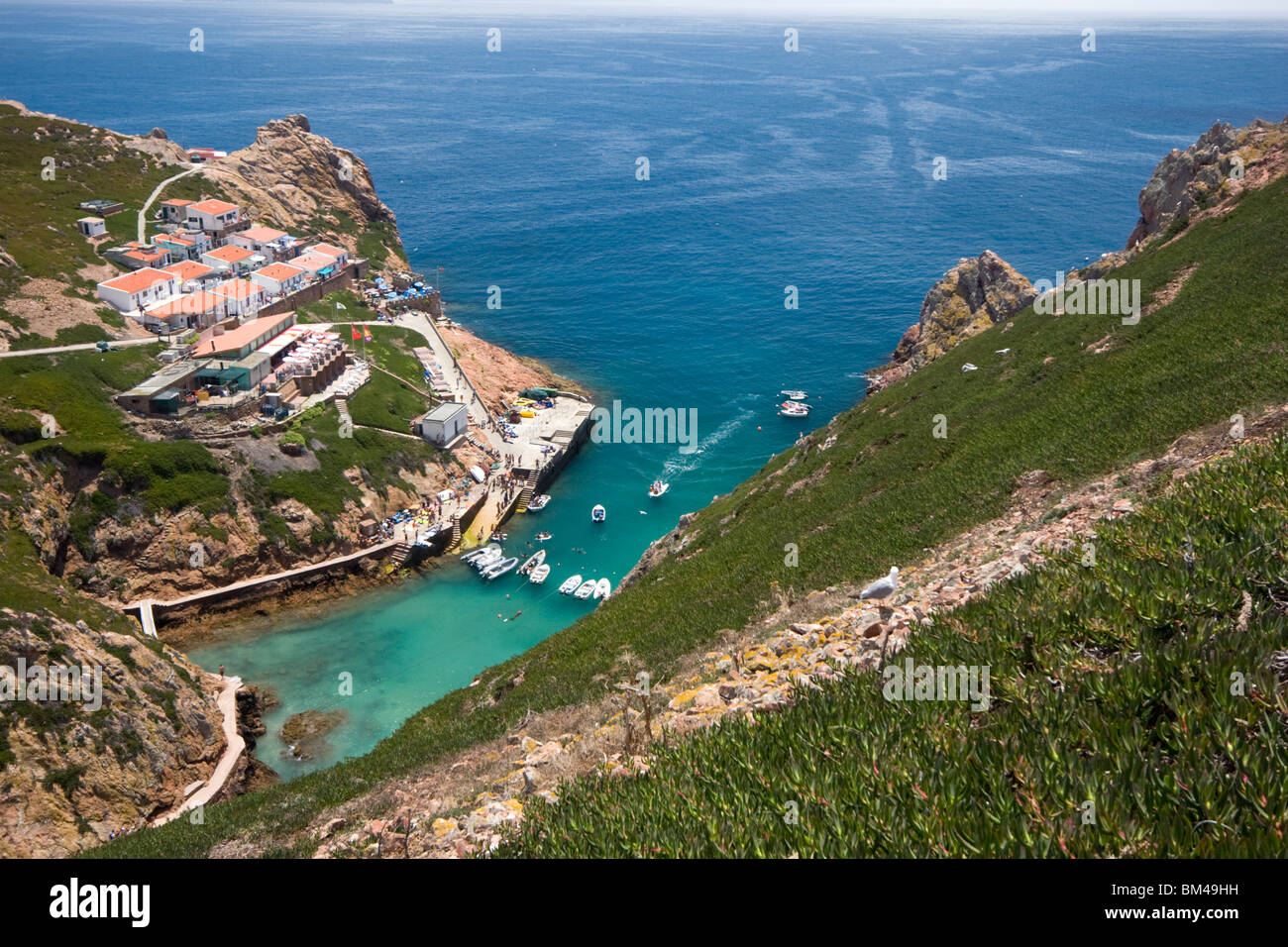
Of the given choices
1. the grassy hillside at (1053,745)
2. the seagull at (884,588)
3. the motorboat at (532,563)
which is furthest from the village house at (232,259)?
the grassy hillside at (1053,745)

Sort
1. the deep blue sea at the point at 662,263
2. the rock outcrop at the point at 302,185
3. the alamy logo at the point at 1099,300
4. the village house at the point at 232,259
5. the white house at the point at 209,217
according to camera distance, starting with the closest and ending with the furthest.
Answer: the alamy logo at the point at 1099,300, the deep blue sea at the point at 662,263, the village house at the point at 232,259, the white house at the point at 209,217, the rock outcrop at the point at 302,185

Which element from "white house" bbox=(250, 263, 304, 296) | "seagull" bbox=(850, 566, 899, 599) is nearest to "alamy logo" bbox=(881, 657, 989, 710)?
"seagull" bbox=(850, 566, 899, 599)

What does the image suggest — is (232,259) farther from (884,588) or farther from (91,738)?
(884,588)

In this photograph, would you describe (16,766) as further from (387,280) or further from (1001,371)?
(387,280)
